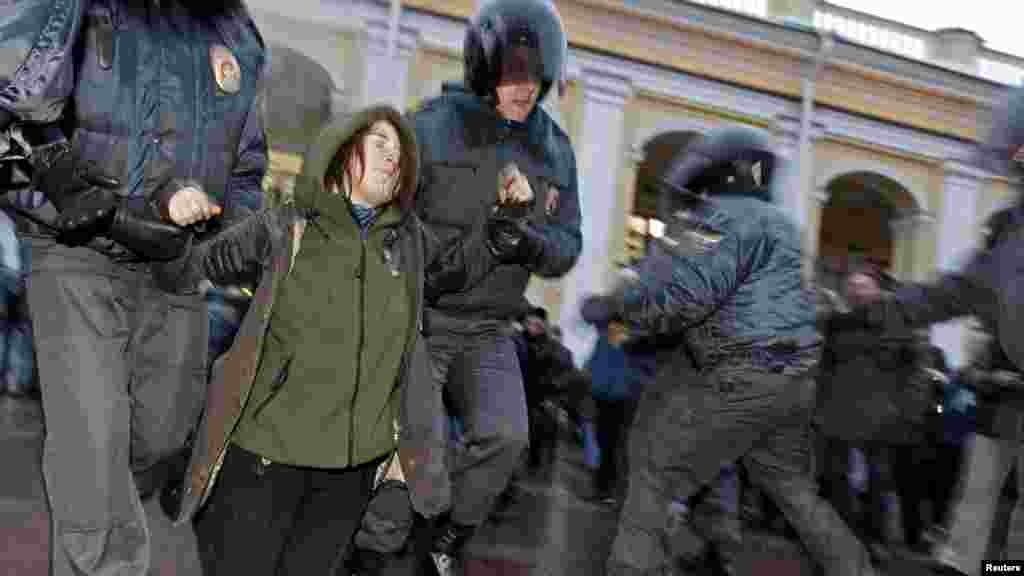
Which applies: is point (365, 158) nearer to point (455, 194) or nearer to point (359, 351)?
point (359, 351)

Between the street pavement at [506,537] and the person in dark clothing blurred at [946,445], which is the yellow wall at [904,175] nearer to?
the person in dark clothing blurred at [946,445]

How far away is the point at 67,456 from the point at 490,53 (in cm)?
175

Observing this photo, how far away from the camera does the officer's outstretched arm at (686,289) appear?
320cm

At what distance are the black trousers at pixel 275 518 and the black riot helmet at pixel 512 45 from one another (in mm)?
1420

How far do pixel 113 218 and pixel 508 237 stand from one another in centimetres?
98

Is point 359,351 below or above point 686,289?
below

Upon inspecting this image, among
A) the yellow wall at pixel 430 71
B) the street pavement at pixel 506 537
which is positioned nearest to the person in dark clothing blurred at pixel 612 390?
the street pavement at pixel 506 537

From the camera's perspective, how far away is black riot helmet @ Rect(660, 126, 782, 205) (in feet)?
11.4

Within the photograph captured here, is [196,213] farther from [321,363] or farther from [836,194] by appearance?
[836,194]

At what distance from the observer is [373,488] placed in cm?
240

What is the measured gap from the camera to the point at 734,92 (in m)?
15.7

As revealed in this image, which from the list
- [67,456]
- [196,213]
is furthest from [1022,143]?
[67,456]

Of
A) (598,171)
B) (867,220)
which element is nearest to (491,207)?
(598,171)

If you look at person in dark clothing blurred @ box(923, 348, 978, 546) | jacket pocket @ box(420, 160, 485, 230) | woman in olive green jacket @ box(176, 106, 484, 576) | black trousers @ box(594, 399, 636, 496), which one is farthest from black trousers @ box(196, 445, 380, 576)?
person in dark clothing blurred @ box(923, 348, 978, 546)
